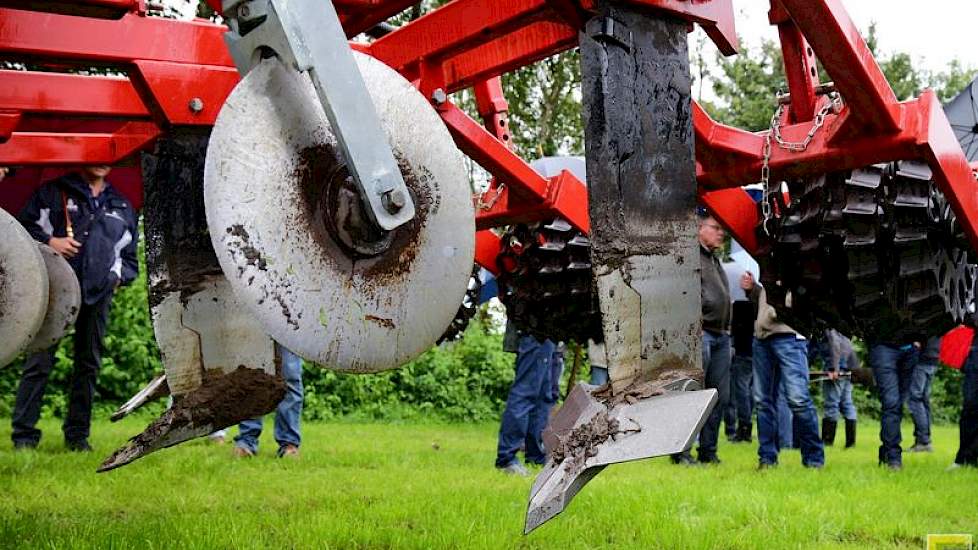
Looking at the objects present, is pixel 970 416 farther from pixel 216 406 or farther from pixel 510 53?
pixel 216 406

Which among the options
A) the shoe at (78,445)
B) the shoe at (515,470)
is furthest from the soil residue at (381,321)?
the shoe at (78,445)

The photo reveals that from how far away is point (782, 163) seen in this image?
337 centimetres

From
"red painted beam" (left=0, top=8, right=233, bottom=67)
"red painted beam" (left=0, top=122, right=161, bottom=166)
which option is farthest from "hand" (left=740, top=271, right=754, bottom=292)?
"red painted beam" (left=0, top=8, right=233, bottom=67)

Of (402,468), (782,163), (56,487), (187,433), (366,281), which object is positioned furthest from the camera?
(402,468)

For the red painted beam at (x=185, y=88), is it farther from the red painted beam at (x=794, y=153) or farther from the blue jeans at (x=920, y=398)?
the blue jeans at (x=920, y=398)

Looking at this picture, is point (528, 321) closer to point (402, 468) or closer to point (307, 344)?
point (402, 468)

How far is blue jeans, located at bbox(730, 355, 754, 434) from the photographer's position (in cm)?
970

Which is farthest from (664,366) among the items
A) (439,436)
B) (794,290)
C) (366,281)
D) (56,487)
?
(439,436)

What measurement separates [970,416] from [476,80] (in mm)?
5266

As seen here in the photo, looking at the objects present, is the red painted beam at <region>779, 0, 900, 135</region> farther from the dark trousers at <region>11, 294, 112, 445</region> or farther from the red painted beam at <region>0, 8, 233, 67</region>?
the dark trousers at <region>11, 294, 112, 445</region>

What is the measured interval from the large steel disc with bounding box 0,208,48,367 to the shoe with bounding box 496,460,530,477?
10.5ft

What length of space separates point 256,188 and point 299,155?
0.47 ft

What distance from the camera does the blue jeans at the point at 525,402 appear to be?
616cm

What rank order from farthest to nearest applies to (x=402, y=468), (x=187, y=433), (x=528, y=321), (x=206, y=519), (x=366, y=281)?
A: 1. (x=402, y=468)
2. (x=528, y=321)
3. (x=206, y=519)
4. (x=187, y=433)
5. (x=366, y=281)
